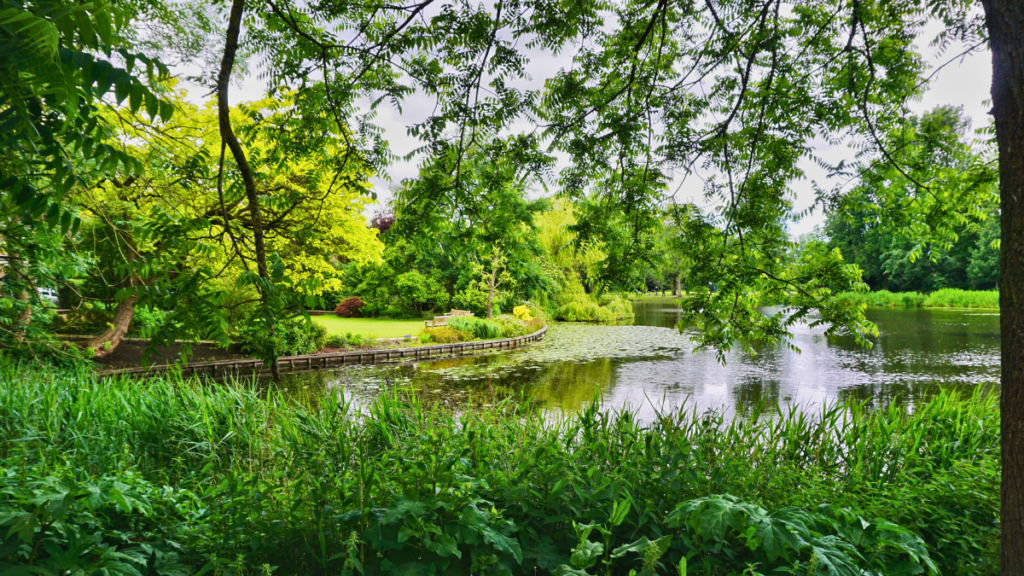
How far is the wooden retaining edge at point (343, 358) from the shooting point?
1198 cm

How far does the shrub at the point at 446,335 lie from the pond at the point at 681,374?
1.73 meters

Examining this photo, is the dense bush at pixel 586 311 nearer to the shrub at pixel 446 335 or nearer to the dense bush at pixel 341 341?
the shrub at pixel 446 335

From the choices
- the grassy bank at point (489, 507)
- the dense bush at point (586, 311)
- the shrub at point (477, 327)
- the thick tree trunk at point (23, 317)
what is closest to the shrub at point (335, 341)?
the shrub at point (477, 327)

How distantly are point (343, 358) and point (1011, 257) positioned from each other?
14.3 metres

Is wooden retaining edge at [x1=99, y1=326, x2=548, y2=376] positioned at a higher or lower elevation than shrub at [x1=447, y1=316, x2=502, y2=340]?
lower

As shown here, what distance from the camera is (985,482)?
273cm

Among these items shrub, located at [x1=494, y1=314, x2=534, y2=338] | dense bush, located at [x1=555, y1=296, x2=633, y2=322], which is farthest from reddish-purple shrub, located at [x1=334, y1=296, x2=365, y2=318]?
dense bush, located at [x1=555, y1=296, x2=633, y2=322]

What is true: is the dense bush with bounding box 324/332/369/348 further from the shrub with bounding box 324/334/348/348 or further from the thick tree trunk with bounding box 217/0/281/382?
the thick tree trunk with bounding box 217/0/281/382

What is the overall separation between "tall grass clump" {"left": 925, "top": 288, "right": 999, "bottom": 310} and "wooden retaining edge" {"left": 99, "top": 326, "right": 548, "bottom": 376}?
34.8 m

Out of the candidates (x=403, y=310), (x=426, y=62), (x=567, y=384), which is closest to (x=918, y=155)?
(x=426, y=62)

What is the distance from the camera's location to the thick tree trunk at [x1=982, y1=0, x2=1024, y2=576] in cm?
169

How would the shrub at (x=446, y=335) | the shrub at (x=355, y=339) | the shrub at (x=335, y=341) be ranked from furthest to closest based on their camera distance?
the shrub at (x=446, y=335) → the shrub at (x=355, y=339) → the shrub at (x=335, y=341)

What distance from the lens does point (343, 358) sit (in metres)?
14.1

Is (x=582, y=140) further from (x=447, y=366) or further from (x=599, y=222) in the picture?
(x=447, y=366)
